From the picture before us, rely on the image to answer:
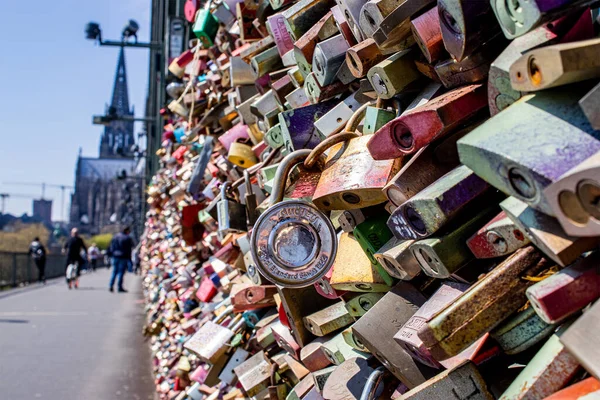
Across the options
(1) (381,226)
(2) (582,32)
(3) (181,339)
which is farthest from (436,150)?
(3) (181,339)

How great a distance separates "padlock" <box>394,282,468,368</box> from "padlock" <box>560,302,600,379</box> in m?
0.26

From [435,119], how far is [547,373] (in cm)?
35

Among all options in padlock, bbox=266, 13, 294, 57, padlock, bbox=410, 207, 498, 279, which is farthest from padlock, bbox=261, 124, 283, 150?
padlock, bbox=410, 207, 498, 279

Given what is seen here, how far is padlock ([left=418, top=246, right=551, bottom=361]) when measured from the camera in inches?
29.4

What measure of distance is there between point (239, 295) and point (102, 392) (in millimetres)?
2649

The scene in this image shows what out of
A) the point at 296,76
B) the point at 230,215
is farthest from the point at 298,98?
the point at 230,215

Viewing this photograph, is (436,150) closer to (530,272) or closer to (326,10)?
(530,272)

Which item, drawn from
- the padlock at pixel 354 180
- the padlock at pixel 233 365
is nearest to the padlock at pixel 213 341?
the padlock at pixel 233 365

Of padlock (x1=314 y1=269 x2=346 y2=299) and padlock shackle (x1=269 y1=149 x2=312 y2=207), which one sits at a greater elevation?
padlock shackle (x1=269 y1=149 x2=312 y2=207)

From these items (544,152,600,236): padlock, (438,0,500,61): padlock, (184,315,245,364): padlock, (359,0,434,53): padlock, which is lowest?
(184,315,245,364): padlock

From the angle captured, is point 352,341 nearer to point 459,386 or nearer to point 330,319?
point 330,319

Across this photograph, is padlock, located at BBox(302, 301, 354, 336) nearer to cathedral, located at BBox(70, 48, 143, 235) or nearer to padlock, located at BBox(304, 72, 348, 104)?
padlock, located at BBox(304, 72, 348, 104)

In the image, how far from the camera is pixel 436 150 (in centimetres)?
94

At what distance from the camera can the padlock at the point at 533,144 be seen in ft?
1.98
